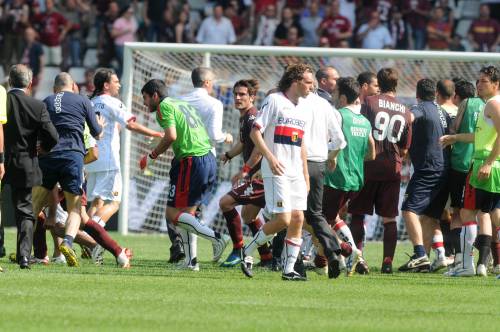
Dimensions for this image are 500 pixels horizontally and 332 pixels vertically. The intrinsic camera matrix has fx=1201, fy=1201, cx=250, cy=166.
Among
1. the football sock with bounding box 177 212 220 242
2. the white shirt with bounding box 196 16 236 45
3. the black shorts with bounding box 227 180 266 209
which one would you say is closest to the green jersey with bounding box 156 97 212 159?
the black shorts with bounding box 227 180 266 209

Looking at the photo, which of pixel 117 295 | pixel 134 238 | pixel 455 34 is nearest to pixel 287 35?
pixel 455 34

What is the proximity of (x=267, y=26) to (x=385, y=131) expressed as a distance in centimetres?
1265

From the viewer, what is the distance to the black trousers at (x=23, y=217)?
1234cm

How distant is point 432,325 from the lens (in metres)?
8.96

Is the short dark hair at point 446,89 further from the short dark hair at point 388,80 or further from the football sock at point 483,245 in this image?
the football sock at point 483,245

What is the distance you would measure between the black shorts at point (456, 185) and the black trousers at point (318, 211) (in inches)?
111

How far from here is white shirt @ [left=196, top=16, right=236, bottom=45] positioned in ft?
85.1

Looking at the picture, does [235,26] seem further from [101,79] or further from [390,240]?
[390,240]

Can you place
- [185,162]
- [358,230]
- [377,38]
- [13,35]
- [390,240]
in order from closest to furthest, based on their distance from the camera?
[185,162] → [390,240] → [358,230] → [377,38] → [13,35]

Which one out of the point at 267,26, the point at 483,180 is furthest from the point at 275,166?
the point at 267,26

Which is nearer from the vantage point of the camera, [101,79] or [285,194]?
[285,194]

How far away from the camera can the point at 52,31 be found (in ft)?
88.1

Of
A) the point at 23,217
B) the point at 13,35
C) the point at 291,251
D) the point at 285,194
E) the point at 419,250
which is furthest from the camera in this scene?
the point at 13,35

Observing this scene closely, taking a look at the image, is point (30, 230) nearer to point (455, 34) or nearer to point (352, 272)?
point (352, 272)
